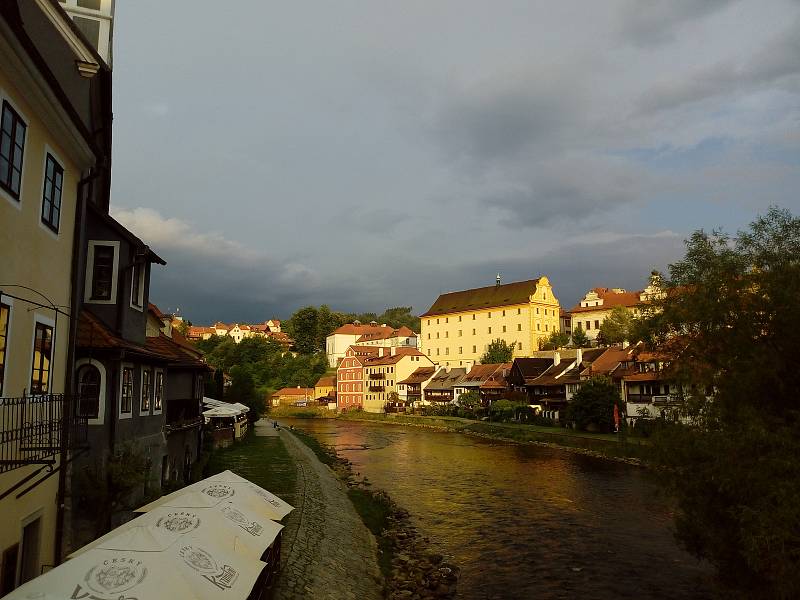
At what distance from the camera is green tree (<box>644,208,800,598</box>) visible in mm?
8406

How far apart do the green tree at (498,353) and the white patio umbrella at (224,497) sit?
7675cm

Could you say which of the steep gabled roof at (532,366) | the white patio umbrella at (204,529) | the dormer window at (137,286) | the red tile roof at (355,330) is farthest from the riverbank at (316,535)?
the red tile roof at (355,330)

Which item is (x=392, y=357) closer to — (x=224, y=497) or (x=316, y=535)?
(x=316, y=535)

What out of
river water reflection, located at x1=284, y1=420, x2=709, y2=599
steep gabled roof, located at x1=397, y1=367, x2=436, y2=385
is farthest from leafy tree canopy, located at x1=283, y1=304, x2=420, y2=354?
river water reflection, located at x1=284, y1=420, x2=709, y2=599

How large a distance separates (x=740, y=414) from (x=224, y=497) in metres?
9.73

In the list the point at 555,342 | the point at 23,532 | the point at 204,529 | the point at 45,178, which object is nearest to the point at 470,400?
the point at 555,342

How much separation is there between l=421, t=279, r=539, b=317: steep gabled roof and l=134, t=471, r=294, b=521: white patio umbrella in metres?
87.9

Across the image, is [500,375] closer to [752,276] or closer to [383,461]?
[383,461]

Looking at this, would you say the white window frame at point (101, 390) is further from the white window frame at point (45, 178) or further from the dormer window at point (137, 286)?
the white window frame at point (45, 178)

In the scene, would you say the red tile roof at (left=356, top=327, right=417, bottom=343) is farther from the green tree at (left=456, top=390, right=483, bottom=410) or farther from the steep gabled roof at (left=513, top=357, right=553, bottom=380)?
the steep gabled roof at (left=513, top=357, right=553, bottom=380)

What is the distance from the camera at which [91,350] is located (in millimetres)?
12617

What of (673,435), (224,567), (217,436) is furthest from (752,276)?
(217,436)

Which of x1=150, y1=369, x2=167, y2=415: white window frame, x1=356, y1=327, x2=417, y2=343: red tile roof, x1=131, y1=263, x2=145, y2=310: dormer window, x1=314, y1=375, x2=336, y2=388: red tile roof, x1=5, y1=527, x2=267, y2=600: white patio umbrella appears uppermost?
x1=356, y1=327, x2=417, y2=343: red tile roof

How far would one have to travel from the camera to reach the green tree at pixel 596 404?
159ft
